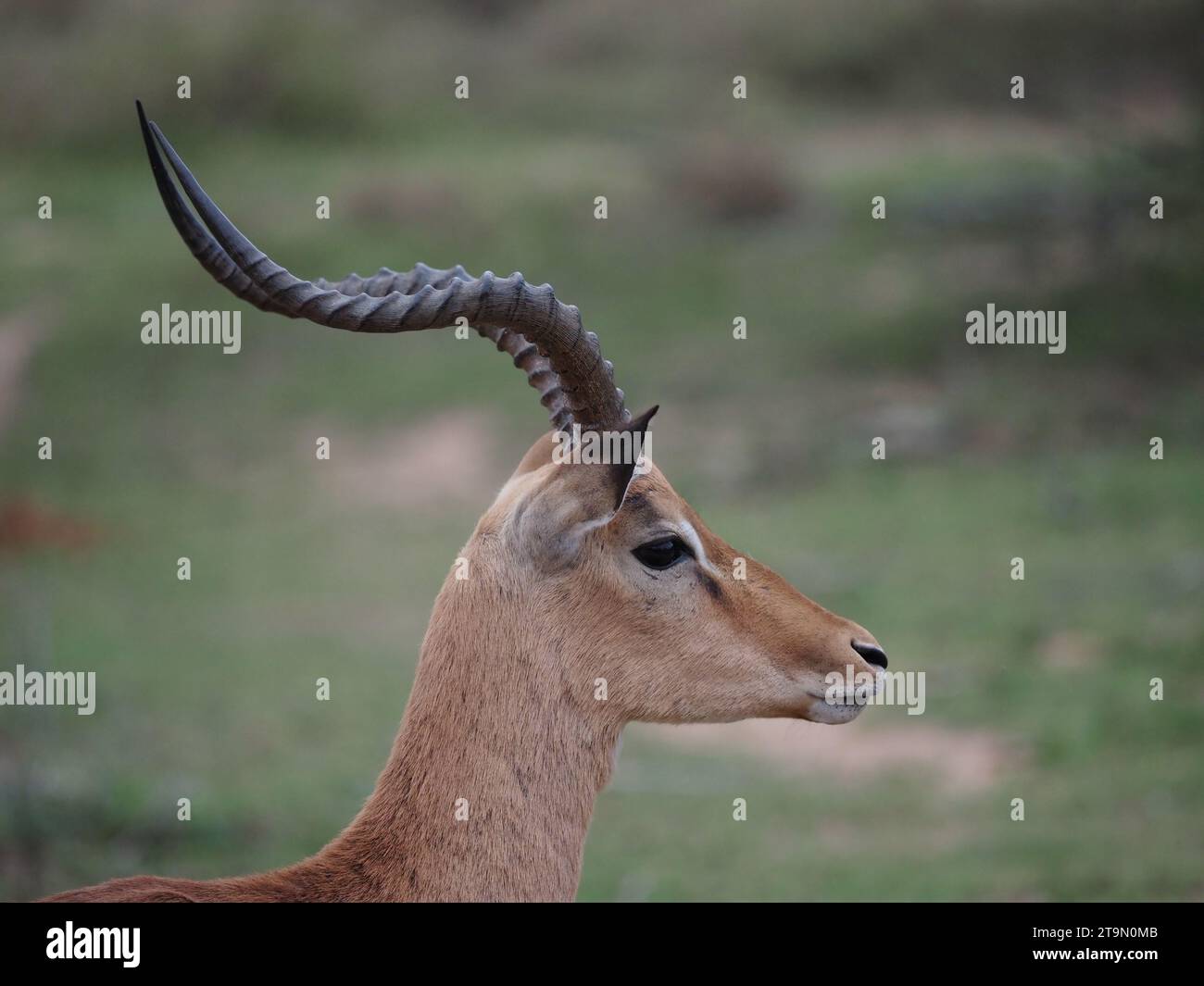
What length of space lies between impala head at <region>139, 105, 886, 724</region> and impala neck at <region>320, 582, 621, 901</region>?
0.08 meters

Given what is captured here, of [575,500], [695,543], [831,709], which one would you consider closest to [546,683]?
[575,500]

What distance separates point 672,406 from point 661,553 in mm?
12369

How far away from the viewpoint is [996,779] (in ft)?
29.0

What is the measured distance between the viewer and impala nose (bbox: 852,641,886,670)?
432 centimetres

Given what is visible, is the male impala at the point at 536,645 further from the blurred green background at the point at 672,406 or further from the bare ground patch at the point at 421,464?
the bare ground patch at the point at 421,464

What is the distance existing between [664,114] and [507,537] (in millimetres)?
21398

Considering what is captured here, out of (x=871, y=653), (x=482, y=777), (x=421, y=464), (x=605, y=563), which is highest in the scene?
(x=421, y=464)

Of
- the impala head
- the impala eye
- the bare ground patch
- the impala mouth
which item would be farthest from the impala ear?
the bare ground patch

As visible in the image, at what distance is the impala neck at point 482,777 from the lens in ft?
12.7

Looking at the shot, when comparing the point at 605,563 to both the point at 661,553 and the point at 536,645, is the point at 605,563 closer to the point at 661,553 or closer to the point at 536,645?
the point at 661,553

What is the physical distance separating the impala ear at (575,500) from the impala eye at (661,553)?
183 mm

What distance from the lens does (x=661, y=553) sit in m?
4.26

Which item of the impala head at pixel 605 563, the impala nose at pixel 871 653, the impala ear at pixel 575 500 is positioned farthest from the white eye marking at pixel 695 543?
the impala nose at pixel 871 653

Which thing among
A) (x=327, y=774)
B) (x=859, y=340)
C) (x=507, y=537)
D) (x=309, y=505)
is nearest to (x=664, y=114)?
(x=859, y=340)
